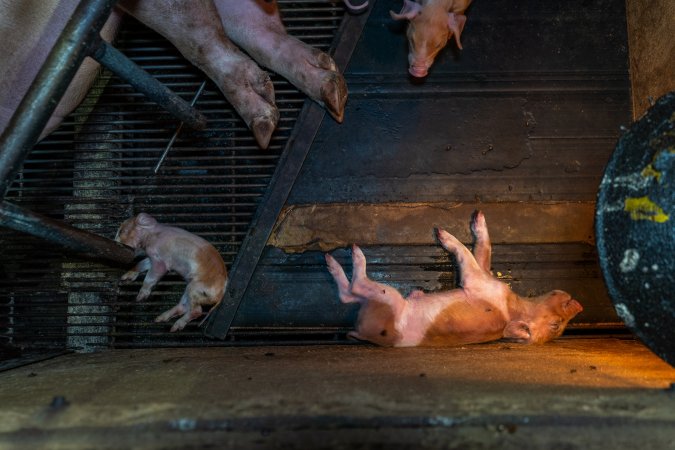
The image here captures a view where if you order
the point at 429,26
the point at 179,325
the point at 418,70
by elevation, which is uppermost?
the point at 429,26

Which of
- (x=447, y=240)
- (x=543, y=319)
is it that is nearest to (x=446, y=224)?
(x=447, y=240)

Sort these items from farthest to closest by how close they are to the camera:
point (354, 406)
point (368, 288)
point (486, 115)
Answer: point (486, 115), point (368, 288), point (354, 406)

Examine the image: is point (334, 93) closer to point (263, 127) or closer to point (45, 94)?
point (263, 127)

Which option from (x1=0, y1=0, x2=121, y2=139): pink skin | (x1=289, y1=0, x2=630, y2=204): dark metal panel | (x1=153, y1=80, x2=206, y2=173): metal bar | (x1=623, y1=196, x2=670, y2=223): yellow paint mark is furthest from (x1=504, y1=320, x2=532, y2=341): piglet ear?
(x1=0, y1=0, x2=121, y2=139): pink skin

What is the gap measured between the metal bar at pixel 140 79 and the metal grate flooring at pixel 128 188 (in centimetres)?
89

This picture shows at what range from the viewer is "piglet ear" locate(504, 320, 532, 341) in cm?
364

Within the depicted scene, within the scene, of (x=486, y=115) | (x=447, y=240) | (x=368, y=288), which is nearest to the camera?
(x=368, y=288)

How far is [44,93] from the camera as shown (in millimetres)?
2293

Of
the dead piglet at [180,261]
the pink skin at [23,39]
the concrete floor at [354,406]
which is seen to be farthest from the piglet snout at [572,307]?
the pink skin at [23,39]

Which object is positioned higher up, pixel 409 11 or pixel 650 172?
pixel 409 11

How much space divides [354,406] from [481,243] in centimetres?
196

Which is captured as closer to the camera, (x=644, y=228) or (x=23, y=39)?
(x=644, y=228)

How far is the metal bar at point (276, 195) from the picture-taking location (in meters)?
3.99

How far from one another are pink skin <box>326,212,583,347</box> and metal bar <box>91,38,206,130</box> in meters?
1.39
